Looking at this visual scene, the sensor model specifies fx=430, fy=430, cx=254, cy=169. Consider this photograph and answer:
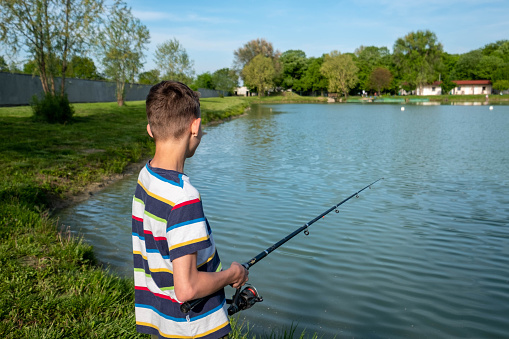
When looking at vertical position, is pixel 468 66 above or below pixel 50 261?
above

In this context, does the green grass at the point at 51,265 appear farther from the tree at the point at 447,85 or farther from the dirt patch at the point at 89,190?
the tree at the point at 447,85

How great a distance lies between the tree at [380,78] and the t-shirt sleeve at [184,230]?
A: 99793 mm

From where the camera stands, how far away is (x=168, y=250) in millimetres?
1823

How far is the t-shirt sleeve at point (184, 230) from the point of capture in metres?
1.67

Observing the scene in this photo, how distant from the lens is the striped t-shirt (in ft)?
5.54

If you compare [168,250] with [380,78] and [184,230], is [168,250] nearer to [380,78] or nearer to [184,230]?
[184,230]

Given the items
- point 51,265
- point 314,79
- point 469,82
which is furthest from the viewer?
point 314,79

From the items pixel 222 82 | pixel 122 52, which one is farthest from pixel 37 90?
pixel 222 82

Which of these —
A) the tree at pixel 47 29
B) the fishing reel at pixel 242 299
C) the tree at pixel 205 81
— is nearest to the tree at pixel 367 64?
the tree at pixel 205 81

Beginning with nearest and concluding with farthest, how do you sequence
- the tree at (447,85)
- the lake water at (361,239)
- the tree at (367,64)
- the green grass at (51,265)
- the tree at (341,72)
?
the green grass at (51,265)
the lake water at (361,239)
the tree at (341,72)
the tree at (367,64)
the tree at (447,85)

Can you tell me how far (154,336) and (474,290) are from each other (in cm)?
425

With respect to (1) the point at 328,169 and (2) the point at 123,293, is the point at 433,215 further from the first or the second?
(2) the point at 123,293

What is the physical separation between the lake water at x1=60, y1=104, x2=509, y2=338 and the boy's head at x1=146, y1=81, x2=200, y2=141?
109 inches

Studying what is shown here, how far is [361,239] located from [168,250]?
17.3 feet
